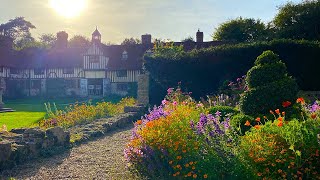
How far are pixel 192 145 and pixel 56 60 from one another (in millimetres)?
38749

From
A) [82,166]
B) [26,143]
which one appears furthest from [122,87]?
[82,166]

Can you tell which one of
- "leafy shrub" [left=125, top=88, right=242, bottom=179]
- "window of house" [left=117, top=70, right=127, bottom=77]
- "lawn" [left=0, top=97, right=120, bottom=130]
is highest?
"window of house" [left=117, top=70, right=127, bottom=77]

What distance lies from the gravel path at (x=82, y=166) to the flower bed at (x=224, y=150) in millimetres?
602

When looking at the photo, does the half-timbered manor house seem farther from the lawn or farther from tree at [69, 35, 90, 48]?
tree at [69, 35, 90, 48]

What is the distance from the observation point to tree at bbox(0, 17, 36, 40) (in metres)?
61.9

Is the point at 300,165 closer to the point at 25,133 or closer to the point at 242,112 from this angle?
the point at 242,112

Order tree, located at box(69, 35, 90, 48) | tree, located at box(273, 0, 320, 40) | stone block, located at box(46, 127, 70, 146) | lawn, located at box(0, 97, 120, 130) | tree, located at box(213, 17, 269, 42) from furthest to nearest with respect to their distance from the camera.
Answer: tree, located at box(69, 35, 90, 48) < tree, located at box(213, 17, 269, 42) < tree, located at box(273, 0, 320, 40) < lawn, located at box(0, 97, 120, 130) < stone block, located at box(46, 127, 70, 146)

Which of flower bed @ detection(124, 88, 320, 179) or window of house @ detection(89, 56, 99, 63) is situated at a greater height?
window of house @ detection(89, 56, 99, 63)

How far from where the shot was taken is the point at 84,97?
130ft

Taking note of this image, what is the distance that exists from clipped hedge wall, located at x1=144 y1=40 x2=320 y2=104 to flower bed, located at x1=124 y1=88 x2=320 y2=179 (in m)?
12.3

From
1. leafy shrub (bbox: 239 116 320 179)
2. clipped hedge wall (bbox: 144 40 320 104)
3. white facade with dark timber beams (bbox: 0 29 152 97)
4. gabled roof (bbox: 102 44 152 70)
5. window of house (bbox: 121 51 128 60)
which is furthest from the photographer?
window of house (bbox: 121 51 128 60)

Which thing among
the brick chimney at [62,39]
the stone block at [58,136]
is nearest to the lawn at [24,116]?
the stone block at [58,136]

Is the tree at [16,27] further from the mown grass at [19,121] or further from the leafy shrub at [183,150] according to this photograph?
the leafy shrub at [183,150]

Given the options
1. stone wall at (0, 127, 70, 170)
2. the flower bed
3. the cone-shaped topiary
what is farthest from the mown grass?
the flower bed
